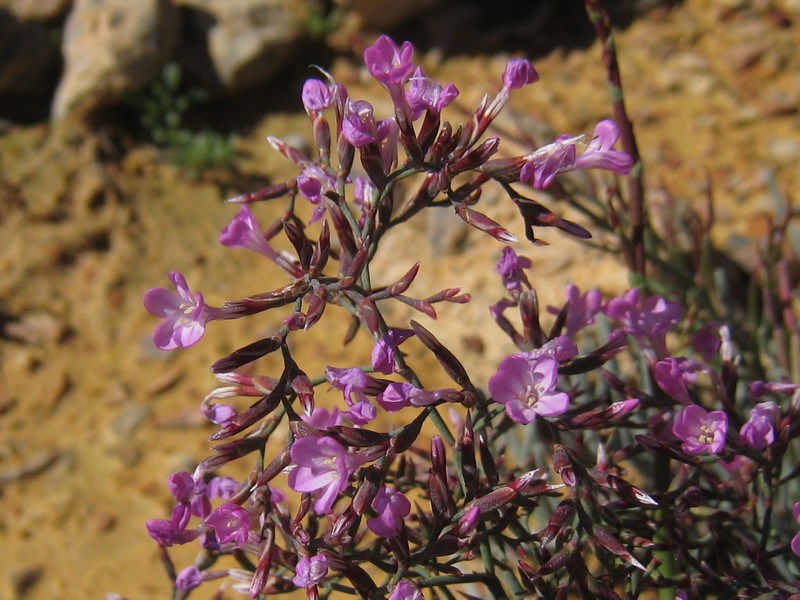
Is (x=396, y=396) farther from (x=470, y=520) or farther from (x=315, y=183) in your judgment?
(x=315, y=183)

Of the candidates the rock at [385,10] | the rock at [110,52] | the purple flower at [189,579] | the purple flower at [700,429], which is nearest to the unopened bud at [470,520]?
the purple flower at [700,429]

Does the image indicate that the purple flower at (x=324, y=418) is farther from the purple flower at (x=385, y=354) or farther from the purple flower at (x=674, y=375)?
the purple flower at (x=674, y=375)

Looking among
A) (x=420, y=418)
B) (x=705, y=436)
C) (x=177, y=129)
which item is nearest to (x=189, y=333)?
(x=420, y=418)

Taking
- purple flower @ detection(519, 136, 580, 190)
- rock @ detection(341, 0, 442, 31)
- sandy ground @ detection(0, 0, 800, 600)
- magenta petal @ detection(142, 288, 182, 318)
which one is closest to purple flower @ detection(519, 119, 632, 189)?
purple flower @ detection(519, 136, 580, 190)

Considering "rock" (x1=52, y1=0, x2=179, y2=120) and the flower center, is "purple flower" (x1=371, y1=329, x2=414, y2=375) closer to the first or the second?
the flower center

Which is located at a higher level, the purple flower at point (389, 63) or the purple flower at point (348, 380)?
the purple flower at point (389, 63)

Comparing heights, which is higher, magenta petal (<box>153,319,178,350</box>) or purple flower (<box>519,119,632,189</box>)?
purple flower (<box>519,119,632,189</box>)
